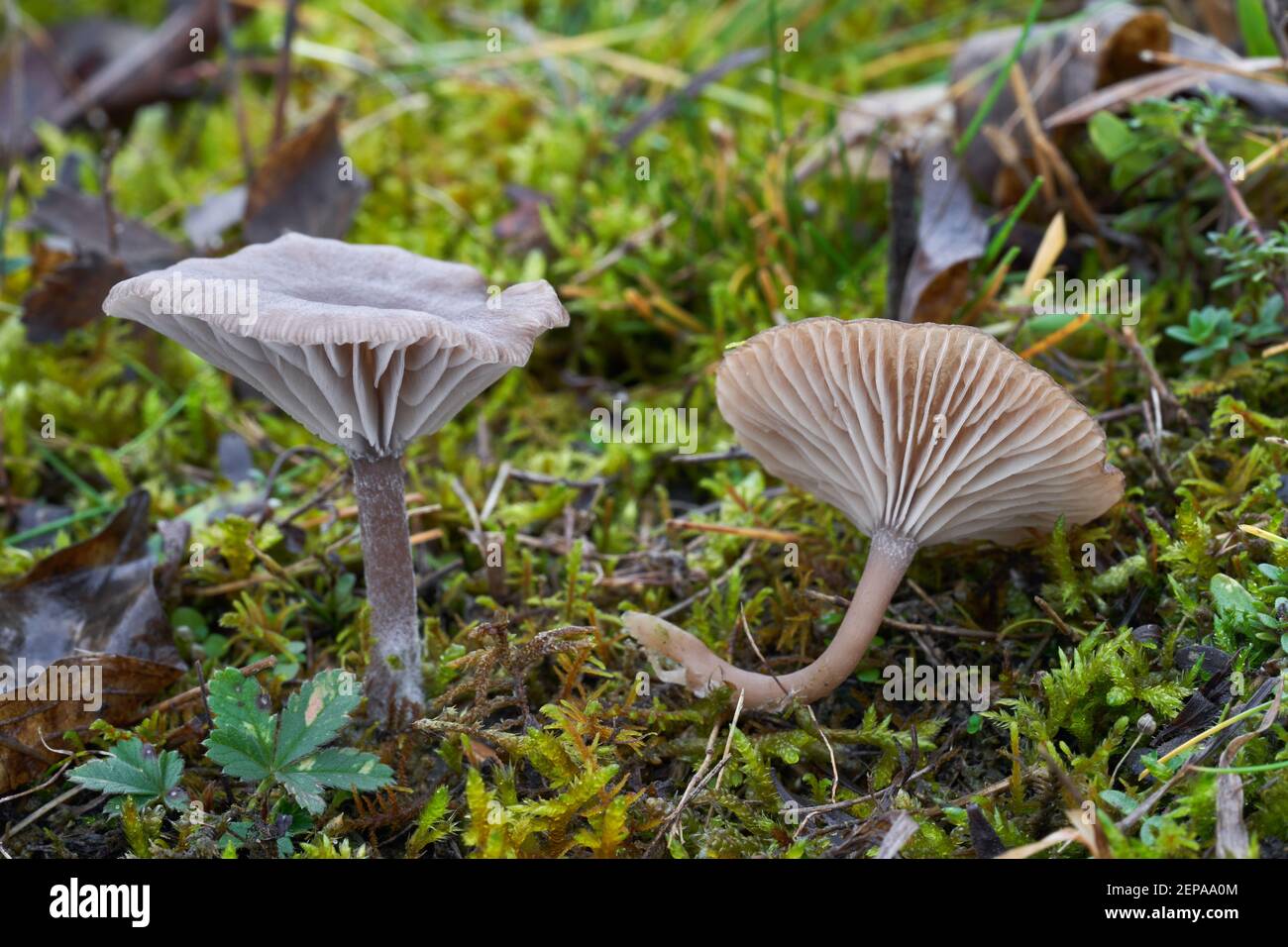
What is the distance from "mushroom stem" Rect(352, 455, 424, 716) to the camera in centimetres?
249

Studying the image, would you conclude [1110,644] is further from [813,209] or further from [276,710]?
[813,209]

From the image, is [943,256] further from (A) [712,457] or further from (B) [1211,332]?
(A) [712,457]

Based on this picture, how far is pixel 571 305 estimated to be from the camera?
3852 mm

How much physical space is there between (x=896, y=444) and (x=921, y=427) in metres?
0.10

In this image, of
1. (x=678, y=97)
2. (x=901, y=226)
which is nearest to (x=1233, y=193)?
(x=901, y=226)

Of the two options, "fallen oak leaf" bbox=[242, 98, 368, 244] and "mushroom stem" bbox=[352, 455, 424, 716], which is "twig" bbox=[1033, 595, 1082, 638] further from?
"fallen oak leaf" bbox=[242, 98, 368, 244]

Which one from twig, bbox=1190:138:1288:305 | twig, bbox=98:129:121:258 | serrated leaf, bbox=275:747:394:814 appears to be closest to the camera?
serrated leaf, bbox=275:747:394:814

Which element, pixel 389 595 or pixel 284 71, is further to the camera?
pixel 284 71

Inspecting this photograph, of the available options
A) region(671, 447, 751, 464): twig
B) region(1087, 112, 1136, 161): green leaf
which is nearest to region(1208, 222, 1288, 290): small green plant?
region(1087, 112, 1136, 161): green leaf

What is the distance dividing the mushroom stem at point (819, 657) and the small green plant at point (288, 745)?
0.67 meters

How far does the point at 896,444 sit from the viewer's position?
2.37 meters

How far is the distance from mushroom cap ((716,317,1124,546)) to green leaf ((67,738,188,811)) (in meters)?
1.48
